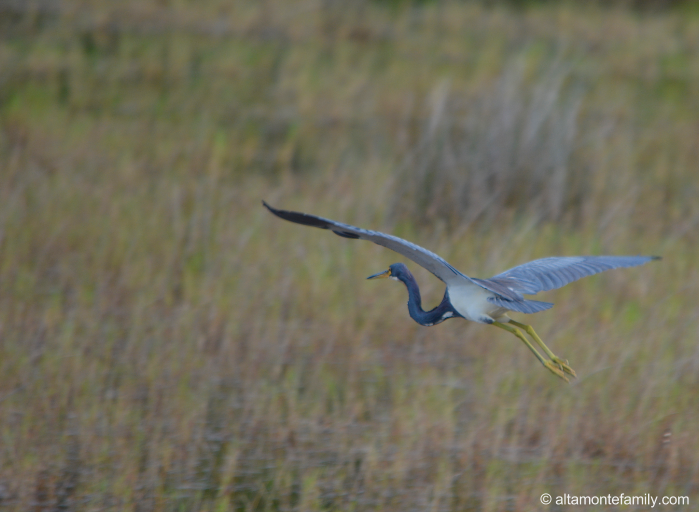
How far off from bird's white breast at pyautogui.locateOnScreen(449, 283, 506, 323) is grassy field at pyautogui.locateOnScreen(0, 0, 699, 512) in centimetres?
87

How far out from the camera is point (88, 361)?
353 centimetres

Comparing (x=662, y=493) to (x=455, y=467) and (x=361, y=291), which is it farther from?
(x=361, y=291)

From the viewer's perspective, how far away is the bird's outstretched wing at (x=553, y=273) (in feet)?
8.01

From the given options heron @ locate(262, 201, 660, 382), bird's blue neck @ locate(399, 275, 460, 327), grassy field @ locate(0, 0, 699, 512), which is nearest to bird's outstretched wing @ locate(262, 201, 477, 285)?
heron @ locate(262, 201, 660, 382)

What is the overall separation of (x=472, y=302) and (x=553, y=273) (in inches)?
14.3

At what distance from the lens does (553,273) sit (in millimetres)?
2617

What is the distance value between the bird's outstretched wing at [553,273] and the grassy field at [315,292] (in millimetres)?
860

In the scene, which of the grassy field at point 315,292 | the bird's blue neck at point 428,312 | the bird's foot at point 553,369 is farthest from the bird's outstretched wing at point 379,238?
the grassy field at point 315,292

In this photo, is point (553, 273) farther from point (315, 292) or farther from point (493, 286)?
point (315, 292)

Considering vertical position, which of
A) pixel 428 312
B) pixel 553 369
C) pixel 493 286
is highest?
pixel 493 286

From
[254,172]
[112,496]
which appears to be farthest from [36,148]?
[112,496]

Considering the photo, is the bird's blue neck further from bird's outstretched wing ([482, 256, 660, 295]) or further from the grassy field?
the grassy field

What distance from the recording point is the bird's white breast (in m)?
2.42

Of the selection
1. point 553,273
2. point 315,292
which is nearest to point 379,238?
point 553,273
